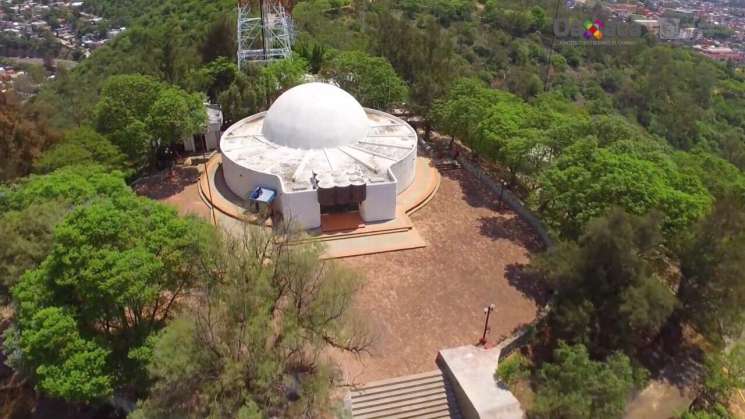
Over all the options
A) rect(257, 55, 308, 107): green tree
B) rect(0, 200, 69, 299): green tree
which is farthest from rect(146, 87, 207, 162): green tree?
rect(0, 200, 69, 299): green tree

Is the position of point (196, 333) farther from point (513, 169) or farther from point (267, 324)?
point (513, 169)

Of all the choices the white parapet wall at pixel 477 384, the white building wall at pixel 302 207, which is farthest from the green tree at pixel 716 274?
the white building wall at pixel 302 207

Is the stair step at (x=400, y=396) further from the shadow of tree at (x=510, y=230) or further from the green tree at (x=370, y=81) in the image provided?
the green tree at (x=370, y=81)

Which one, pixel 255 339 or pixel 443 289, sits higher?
pixel 255 339

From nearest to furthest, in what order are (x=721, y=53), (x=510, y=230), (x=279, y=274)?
(x=279, y=274) < (x=510, y=230) < (x=721, y=53)

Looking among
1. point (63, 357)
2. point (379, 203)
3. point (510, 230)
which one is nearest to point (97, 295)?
point (63, 357)

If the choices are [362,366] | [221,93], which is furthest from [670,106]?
[362,366]

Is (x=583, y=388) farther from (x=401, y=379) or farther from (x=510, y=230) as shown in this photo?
(x=510, y=230)
